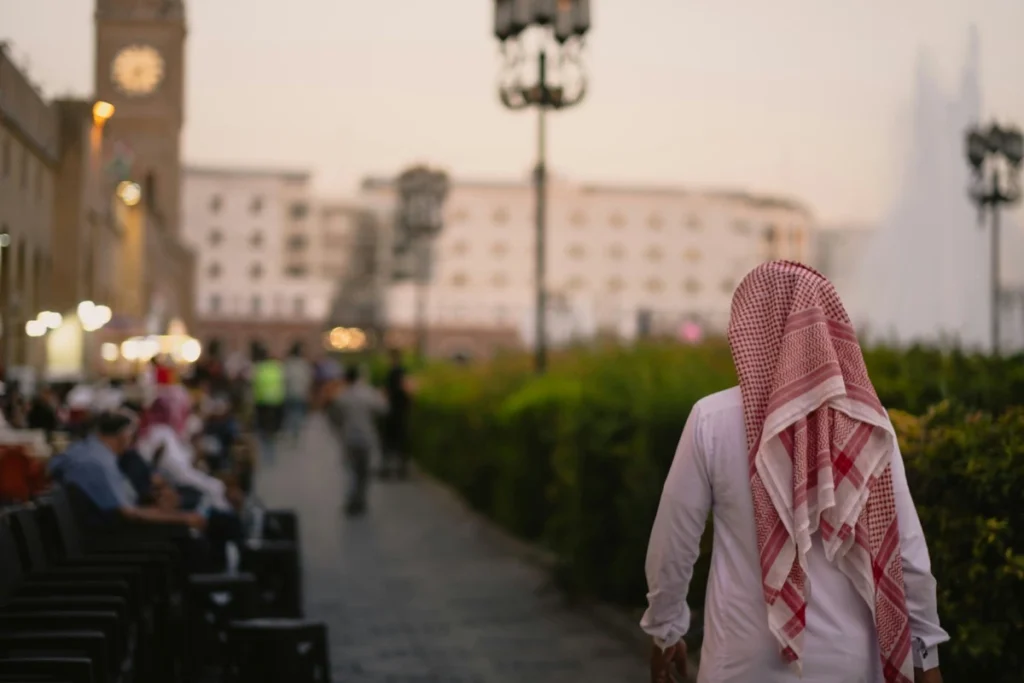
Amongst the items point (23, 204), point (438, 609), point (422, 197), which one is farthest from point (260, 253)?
point (23, 204)

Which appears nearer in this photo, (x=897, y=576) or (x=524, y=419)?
(x=897, y=576)

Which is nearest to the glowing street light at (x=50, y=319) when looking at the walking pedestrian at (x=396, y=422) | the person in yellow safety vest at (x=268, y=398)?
the walking pedestrian at (x=396, y=422)

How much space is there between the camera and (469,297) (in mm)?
133500

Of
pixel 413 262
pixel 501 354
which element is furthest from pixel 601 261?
pixel 501 354

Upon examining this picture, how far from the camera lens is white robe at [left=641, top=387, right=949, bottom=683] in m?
3.88

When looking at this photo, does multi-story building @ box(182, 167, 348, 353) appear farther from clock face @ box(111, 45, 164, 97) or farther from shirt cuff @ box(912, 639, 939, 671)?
shirt cuff @ box(912, 639, 939, 671)

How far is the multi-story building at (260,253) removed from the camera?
123125 millimetres

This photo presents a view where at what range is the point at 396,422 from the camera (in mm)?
27094

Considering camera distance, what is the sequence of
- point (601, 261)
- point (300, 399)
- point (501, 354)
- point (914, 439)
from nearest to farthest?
point (914, 439), point (501, 354), point (300, 399), point (601, 261)

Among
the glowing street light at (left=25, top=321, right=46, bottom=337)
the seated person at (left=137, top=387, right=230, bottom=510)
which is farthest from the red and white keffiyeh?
the seated person at (left=137, top=387, right=230, bottom=510)

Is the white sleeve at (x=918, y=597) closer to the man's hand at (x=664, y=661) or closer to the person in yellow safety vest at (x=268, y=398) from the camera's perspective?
the man's hand at (x=664, y=661)

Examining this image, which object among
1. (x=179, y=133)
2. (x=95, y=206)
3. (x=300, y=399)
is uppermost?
(x=179, y=133)

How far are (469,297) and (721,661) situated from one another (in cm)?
12965

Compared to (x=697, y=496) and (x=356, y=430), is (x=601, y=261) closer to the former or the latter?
(x=356, y=430)
